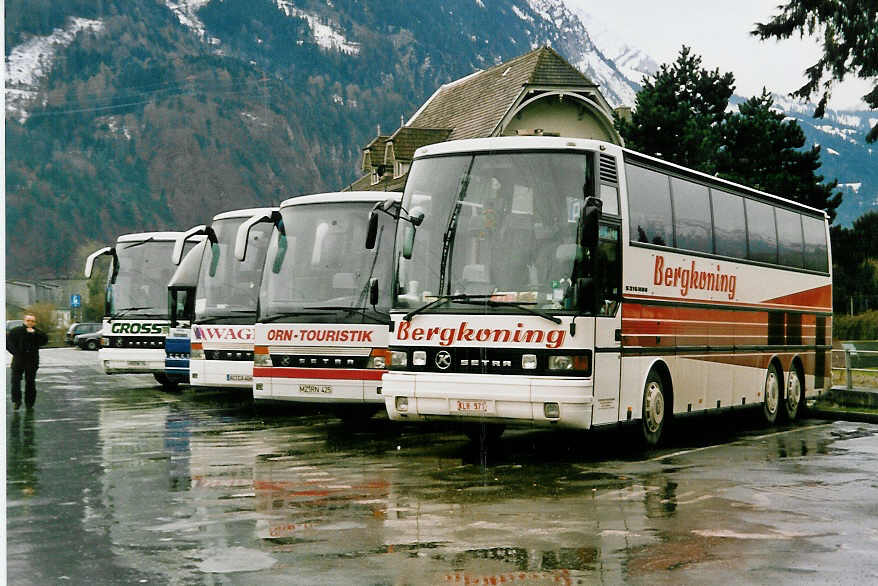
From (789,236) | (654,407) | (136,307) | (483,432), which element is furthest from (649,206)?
(136,307)

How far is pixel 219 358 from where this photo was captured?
2052 centimetres

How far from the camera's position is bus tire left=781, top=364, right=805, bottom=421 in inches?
773

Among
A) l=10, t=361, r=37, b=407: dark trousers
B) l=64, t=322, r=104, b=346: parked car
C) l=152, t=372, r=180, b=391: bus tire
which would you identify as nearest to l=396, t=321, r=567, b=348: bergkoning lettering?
l=10, t=361, r=37, b=407: dark trousers

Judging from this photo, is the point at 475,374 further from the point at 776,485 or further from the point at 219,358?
the point at 219,358

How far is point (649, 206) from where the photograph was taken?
1467cm

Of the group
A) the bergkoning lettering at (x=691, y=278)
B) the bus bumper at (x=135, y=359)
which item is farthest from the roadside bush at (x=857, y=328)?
the bergkoning lettering at (x=691, y=278)

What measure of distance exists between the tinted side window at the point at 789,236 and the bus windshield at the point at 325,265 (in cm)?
625

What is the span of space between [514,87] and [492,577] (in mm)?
40462

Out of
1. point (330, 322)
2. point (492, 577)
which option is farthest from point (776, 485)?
point (330, 322)

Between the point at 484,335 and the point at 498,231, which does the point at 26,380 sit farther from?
→ the point at 498,231

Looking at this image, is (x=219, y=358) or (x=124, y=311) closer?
(x=219, y=358)

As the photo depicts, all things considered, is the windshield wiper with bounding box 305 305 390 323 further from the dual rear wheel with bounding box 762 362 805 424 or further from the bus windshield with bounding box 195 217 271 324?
the dual rear wheel with bounding box 762 362 805 424

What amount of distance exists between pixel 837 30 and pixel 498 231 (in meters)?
17.5

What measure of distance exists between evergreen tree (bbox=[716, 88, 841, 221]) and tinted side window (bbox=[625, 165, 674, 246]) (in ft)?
112
